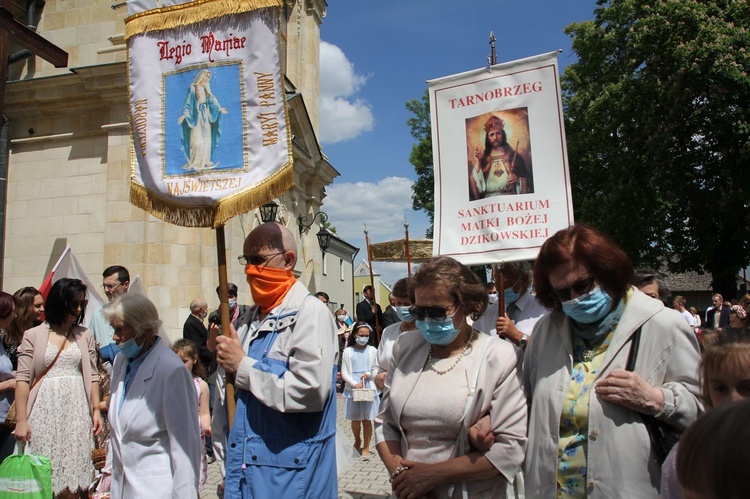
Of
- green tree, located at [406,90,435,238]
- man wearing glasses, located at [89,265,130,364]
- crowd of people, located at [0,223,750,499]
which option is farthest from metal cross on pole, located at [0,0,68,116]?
green tree, located at [406,90,435,238]

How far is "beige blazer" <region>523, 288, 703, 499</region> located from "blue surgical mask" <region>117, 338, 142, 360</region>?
7.40 feet

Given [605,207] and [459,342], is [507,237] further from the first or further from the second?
[605,207]

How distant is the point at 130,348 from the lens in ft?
11.6

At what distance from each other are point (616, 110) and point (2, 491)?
877 inches

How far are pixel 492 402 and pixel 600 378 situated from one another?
1.52ft

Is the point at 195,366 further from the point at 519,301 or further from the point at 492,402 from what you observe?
the point at 492,402

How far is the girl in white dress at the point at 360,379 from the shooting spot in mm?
8625

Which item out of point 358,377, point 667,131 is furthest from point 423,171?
point 358,377

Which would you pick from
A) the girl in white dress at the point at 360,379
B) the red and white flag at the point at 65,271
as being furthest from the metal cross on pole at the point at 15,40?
the girl in white dress at the point at 360,379

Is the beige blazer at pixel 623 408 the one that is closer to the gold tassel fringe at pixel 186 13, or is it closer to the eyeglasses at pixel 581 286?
the eyeglasses at pixel 581 286

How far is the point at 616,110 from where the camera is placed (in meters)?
22.2

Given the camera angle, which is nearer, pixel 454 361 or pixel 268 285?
pixel 454 361

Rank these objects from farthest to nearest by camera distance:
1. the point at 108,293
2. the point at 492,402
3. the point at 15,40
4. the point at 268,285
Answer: the point at 15,40, the point at 108,293, the point at 268,285, the point at 492,402

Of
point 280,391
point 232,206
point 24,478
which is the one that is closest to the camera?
point 280,391
